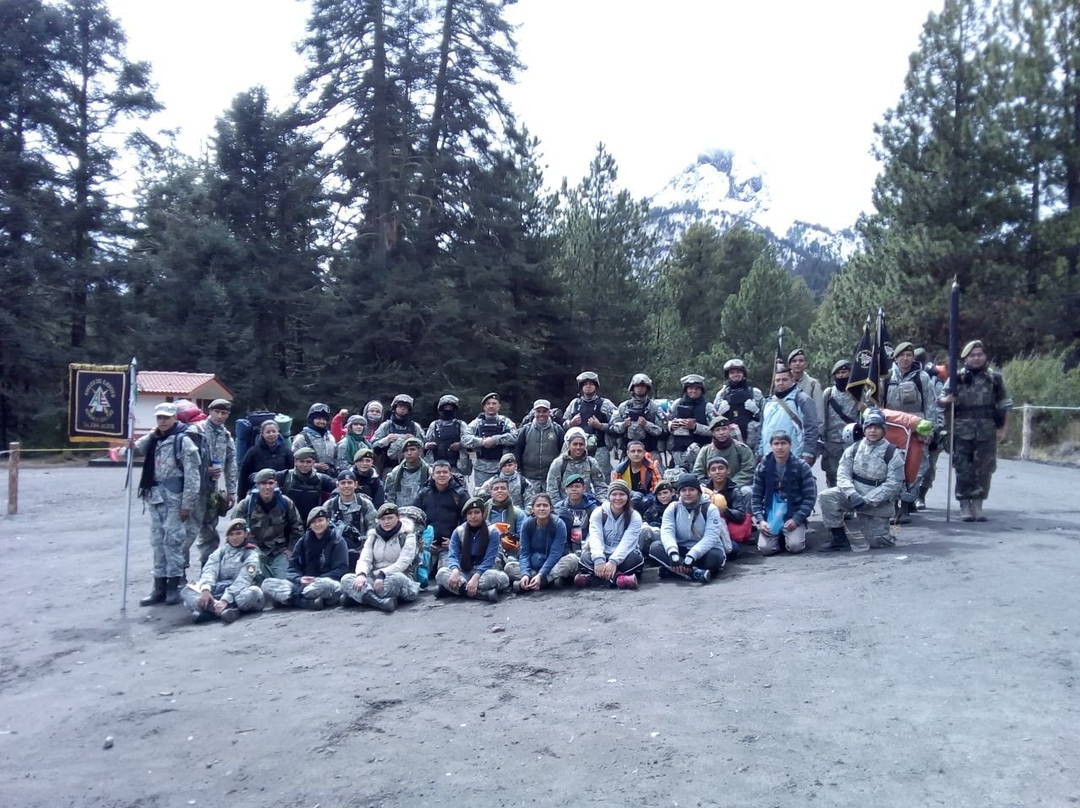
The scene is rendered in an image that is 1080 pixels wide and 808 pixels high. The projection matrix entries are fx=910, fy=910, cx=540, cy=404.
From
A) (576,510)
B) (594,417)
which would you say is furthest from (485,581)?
(594,417)

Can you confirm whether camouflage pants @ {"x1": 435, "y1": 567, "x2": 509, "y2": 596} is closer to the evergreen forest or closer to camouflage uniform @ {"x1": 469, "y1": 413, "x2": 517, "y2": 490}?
camouflage uniform @ {"x1": 469, "y1": 413, "x2": 517, "y2": 490}

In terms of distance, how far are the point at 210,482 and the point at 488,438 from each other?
11.1 feet

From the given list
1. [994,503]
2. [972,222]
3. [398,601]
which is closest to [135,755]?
[398,601]

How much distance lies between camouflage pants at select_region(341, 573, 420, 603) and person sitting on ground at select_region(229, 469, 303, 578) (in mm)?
953

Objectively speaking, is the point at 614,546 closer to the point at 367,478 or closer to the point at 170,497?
the point at 367,478

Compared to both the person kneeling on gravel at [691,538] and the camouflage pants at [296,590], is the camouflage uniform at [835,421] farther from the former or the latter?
the camouflage pants at [296,590]

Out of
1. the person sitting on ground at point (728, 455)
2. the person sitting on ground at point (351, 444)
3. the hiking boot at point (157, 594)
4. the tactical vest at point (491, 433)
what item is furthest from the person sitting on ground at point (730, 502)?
the hiking boot at point (157, 594)

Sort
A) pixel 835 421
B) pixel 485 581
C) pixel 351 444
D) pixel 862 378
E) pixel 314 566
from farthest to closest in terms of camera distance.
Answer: pixel 351 444, pixel 835 421, pixel 862 378, pixel 314 566, pixel 485 581

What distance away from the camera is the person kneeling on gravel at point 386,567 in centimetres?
884

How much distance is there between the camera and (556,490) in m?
10.5

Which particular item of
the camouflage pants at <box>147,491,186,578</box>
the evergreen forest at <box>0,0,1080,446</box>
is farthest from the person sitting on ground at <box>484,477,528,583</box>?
the evergreen forest at <box>0,0,1080,446</box>

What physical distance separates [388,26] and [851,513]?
86.6 ft

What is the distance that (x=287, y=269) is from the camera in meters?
35.4

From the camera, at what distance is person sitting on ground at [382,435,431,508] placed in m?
10.6
